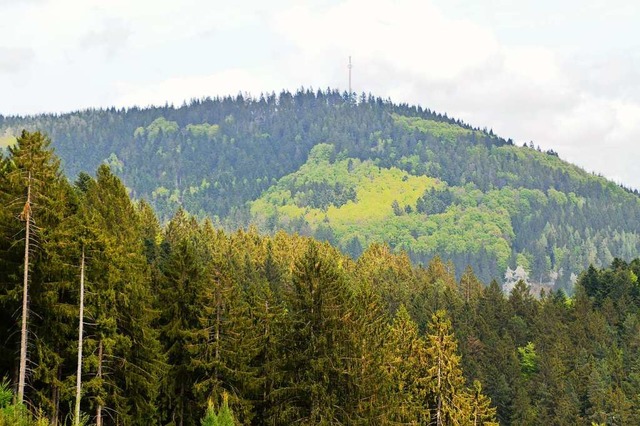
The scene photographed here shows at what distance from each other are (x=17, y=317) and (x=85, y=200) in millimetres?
27872

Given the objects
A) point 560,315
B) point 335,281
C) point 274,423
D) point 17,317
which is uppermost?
point 560,315

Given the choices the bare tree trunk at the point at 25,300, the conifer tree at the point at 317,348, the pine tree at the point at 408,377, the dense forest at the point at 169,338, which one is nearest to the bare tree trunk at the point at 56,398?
the dense forest at the point at 169,338

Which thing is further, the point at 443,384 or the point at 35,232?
the point at 443,384

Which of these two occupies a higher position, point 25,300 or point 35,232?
point 35,232

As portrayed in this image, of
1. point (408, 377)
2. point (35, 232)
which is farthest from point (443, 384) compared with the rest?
point (35, 232)

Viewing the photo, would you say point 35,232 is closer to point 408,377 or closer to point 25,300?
point 25,300

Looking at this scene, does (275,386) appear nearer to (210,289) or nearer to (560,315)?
(210,289)

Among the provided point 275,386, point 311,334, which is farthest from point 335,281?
point 275,386

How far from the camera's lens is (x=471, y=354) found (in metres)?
109

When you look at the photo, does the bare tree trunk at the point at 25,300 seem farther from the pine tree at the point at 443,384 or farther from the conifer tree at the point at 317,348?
the pine tree at the point at 443,384

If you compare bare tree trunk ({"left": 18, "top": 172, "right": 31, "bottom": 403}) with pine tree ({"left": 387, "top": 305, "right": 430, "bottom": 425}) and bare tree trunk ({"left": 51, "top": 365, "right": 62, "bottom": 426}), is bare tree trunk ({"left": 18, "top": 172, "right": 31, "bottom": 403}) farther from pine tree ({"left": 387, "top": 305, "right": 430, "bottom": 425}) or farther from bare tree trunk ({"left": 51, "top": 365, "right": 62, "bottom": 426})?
pine tree ({"left": 387, "top": 305, "right": 430, "bottom": 425})

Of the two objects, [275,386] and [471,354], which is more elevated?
[471,354]

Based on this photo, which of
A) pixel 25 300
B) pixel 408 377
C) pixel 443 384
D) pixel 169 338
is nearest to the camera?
pixel 25 300

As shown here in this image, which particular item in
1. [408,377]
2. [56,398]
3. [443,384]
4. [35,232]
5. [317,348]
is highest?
[35,232]
